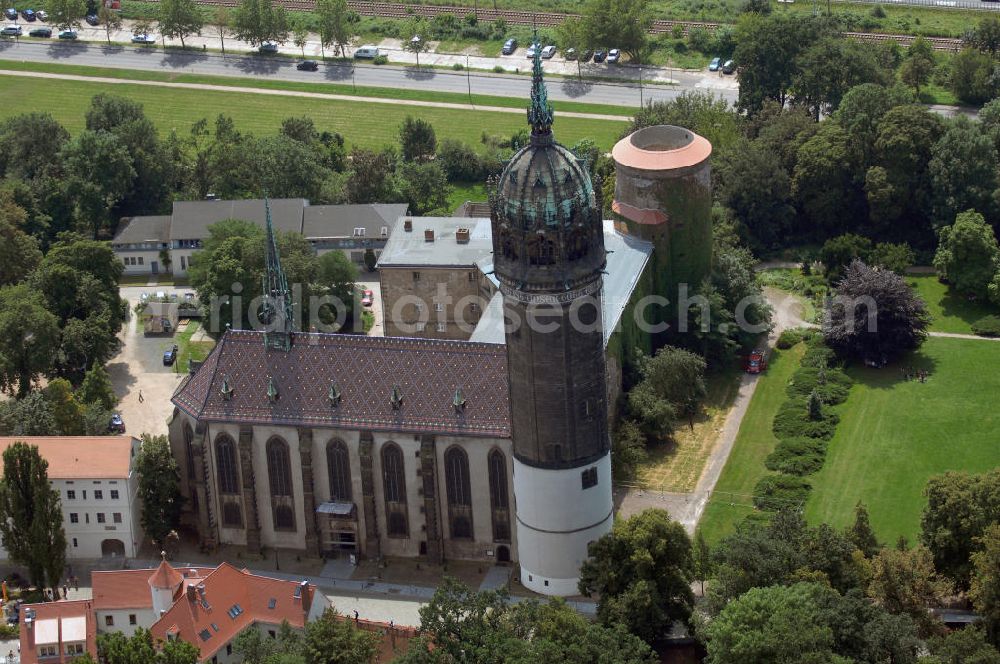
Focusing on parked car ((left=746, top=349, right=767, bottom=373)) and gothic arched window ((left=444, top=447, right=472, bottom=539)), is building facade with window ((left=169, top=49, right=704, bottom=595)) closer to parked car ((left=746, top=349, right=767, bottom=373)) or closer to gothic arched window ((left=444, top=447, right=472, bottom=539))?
gothic arched window ((left=444, top=447, right=472, bottom=539))

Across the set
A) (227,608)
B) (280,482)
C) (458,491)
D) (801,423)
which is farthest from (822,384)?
(227,608)

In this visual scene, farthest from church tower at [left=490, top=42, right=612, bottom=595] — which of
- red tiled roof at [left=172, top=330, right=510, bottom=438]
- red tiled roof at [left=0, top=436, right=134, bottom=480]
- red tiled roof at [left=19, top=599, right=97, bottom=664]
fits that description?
red tiled roof at [left=0, top=436, right=134, bottom=480]

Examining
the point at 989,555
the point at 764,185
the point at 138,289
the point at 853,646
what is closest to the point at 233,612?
the point at 853,646

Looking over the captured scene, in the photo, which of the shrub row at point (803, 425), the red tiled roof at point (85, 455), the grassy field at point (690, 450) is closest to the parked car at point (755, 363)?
the grassy field at point (690, 450)

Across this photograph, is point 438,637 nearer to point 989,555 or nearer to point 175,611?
point 175,611

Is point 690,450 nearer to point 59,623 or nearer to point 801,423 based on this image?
point 801,423

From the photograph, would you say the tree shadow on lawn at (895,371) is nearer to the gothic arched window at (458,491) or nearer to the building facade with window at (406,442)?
the building facade with window at (406,442)
